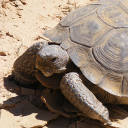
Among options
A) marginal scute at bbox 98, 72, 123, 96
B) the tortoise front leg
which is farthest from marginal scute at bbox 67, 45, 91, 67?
marginal scute at bbox 98, 72, 123, 96

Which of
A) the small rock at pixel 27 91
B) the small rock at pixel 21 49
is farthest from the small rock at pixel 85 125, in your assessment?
the small rock at pixel 21 49

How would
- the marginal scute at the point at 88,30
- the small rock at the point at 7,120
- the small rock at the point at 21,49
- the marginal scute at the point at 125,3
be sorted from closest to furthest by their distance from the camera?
the small rock at the point at 7,120
the marginal scute at the point at 88,30
the marginal scute at the point at 125,3
the small rock at the point at 21,49

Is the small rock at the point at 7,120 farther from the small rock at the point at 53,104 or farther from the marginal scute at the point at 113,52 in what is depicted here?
the marginal scute at the point at 113,52

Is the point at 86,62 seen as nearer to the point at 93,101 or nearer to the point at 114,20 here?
the point at 93,101

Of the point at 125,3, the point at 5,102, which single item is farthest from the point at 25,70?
the point at 125,3

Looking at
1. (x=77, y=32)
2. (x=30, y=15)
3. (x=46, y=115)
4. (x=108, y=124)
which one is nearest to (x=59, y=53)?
(x=77, y=32)

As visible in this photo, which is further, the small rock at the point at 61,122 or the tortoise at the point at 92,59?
the small rock at the point at 61,122

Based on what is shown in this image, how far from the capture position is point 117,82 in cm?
279

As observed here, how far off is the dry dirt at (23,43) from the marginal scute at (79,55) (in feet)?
2.70

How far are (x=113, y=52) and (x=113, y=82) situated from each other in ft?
→ 1.37

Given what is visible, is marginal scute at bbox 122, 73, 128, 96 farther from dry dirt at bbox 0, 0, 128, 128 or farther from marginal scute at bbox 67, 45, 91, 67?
marginal scute at bbox 67, 45, 91, 67

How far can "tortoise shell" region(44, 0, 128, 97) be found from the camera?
278cm

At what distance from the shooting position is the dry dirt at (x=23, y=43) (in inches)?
110

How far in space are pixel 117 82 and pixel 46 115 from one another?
43.3 inches
